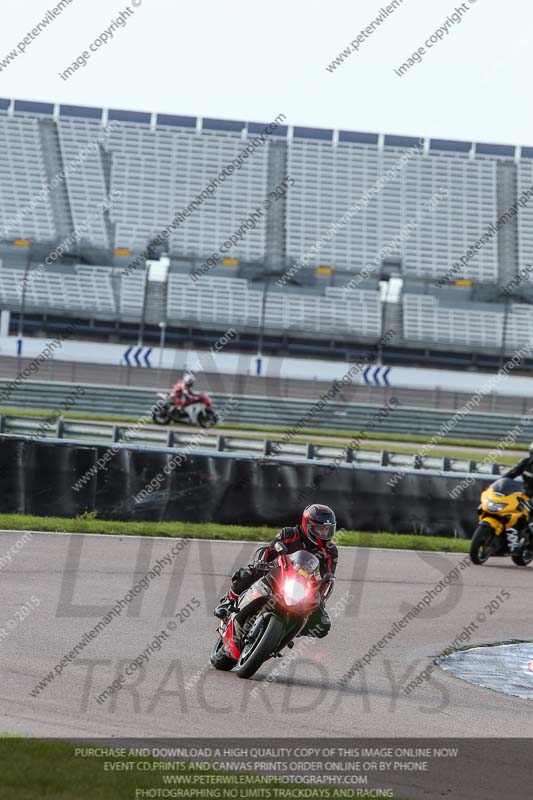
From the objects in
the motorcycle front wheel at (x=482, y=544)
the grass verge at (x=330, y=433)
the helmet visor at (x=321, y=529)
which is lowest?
the motorcycle front wheel at (x=482, y=544)

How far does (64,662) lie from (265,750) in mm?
2358

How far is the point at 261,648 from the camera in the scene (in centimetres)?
785

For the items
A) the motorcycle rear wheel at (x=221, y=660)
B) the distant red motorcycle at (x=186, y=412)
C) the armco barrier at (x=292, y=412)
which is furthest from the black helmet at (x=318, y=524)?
the armco barrier at (x=292, y=412)

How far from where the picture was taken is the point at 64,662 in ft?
26.5

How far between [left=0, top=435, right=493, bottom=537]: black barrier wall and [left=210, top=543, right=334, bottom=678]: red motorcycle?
7.91m

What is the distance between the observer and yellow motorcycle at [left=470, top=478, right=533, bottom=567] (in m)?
15.0

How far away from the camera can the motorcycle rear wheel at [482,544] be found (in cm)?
1504

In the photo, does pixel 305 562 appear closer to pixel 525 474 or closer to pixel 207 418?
pixel 525 474

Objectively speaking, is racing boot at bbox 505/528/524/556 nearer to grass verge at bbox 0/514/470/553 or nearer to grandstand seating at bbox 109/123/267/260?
grass verge at bbox 0/514/470/553

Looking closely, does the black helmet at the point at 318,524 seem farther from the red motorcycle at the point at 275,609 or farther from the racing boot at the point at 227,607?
the racing boot at the point at 227,607

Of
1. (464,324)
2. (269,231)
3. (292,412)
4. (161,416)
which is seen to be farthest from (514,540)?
(269,231)

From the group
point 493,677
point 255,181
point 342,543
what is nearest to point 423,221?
point 255,181

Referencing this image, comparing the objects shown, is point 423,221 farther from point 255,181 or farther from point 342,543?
point 342,543

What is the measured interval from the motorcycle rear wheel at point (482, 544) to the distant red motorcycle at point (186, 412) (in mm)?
19088
